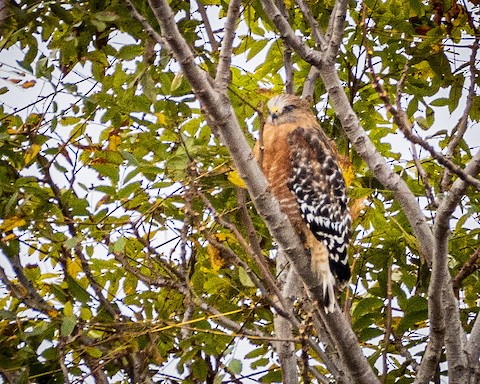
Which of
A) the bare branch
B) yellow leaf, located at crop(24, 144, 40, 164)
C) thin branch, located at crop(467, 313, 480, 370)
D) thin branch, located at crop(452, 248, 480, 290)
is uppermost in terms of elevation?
the bare branch

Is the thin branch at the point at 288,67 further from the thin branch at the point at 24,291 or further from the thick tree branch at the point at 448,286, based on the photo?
the thin branch at the point at 24,291

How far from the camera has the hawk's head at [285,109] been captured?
436 centimetres

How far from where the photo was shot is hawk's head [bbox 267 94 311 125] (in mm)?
4355

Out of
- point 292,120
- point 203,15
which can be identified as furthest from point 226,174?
point 292,120

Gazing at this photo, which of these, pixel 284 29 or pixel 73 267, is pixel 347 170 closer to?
pixel 284 29

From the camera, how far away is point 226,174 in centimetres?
370

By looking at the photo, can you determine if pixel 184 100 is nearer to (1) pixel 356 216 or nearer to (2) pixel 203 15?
(2) pixel 203 15

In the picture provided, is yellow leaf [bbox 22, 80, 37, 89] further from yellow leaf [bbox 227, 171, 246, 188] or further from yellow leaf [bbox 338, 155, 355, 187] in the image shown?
yellow leaf [bbox 338, 155, 355, 187]

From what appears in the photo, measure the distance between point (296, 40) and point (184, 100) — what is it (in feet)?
2.22

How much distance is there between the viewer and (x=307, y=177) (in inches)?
177

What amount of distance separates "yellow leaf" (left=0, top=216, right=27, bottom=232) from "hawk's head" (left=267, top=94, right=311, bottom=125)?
1.70 meters

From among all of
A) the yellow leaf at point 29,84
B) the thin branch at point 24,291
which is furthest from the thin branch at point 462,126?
the yellow leaf at point 29,84

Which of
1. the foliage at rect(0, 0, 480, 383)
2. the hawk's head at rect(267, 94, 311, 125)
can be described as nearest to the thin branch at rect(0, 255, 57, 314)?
the foliage at rect(0, 0, 480, 383)

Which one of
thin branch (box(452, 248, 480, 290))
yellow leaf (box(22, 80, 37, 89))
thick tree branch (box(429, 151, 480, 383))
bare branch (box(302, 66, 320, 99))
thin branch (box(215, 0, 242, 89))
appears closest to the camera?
thick tree branch (box(429, 151, 480, 383))
